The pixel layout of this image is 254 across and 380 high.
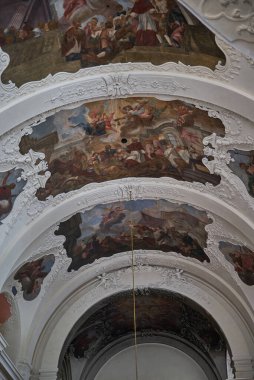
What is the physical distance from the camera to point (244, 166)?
38.2 feet

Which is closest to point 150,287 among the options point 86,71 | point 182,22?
point 86,71

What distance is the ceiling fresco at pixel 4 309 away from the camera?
47.6 feet

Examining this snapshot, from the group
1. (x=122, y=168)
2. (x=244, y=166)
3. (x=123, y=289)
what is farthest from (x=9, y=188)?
(x=123, y=289)

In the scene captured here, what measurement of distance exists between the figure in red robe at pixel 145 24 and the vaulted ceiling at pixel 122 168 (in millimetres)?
25

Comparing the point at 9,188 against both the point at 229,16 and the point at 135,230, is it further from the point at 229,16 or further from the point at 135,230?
the point at 229,16

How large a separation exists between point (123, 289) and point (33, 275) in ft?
12.7

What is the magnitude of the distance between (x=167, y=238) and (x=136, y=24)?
864 cm

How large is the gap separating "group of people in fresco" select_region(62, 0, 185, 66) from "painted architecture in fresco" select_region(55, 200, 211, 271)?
5916mm

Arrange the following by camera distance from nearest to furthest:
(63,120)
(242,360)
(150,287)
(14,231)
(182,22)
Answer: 1. (182,22)
2. (63,120)
3. (14,231)
4. (242,360)
5. (150,287)

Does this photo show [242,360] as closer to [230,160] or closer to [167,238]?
[167,238]

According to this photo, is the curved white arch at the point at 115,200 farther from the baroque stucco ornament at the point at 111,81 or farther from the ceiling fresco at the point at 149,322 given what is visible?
the ceiling fresco at the point at 149,322

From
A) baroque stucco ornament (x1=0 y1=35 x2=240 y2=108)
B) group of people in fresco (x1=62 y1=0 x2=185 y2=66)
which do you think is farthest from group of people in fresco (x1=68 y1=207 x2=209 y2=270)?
group of people in fresco (x1=62 y1=0 x2=185 y2=66)

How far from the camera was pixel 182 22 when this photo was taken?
345 inches

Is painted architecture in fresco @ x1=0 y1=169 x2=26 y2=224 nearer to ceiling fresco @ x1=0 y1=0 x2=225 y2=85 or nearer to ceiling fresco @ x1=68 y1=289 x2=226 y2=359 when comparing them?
ceiling fresco @ x1=0 y1=0 x2=225 y2=85
